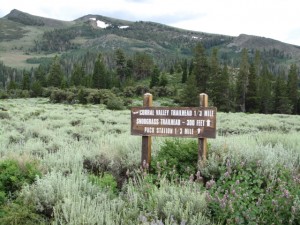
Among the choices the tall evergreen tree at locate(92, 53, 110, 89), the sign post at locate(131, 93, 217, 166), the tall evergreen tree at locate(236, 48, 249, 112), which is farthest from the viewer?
the tall evergreen tree at locate(92, 53, 110, 89)

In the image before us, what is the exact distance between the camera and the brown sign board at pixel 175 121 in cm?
646

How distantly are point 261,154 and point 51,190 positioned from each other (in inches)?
149

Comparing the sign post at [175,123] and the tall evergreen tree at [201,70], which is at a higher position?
the tall evergreen tree at [201,70]

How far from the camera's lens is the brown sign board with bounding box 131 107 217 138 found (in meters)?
6.46

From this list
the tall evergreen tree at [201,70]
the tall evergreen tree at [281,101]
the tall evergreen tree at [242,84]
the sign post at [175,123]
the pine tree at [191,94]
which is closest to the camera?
the sign post at [175,123]

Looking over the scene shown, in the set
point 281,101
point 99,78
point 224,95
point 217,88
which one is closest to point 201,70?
point 217,88

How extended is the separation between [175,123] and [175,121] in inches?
1.5

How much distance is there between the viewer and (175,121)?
22.2ft

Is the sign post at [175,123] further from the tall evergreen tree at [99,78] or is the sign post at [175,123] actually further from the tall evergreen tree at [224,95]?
the tall evergreen tree at [99,78]

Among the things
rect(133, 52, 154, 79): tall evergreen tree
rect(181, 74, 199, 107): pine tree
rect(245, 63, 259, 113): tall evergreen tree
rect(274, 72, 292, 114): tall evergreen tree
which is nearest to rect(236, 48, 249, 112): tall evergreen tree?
rect(245, 63, 259, 113): tall evergreen tree

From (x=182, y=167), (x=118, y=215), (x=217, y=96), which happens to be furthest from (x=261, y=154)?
(x=217, y=96)

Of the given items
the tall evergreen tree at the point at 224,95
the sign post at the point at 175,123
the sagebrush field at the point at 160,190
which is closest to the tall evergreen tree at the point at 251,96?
the tall evergreen tree at the point at 224,95

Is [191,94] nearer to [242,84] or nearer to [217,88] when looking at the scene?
[217,88]

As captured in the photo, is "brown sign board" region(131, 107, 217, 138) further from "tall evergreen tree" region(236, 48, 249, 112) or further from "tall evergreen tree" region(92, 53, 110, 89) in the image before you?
"tall evergreen tree" region(92, 53, 110, 89)
